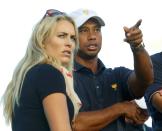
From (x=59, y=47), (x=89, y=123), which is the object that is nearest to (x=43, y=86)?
(x=59, y=47)

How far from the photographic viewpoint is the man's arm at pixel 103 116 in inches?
189

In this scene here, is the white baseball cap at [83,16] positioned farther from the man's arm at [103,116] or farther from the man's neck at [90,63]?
the man's arm at [103,116]

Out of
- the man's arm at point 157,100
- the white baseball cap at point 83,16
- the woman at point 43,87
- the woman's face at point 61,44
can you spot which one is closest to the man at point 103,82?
the white baseball cap at point 83,16

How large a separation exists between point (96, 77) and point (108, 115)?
608mm

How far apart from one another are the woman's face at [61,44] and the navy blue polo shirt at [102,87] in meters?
1.14

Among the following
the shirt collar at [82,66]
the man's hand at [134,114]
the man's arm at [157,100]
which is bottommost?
the man's hand at [134,114]

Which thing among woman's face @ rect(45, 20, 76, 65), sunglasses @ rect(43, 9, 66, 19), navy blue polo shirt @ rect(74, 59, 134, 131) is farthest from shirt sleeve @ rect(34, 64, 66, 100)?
navy blue polo shirt @ rect(74, 59, 134, 131)

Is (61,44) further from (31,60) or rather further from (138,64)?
(138,64)

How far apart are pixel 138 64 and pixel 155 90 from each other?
1.01 ft

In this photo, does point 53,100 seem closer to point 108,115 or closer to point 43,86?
point 43,86

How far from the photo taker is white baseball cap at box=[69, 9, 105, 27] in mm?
5473

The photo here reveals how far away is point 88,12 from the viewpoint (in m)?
5.66

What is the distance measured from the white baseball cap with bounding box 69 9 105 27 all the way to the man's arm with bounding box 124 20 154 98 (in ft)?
2.72

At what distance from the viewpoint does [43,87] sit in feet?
11.4
